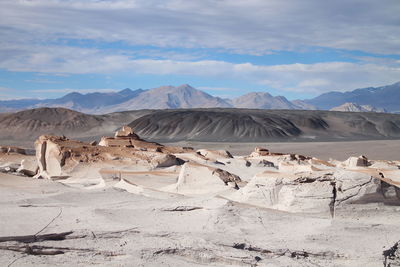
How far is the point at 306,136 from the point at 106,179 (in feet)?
228

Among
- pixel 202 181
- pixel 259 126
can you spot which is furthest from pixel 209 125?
pixel 202 181

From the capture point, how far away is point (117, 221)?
651 centimetres

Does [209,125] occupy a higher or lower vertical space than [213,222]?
higher

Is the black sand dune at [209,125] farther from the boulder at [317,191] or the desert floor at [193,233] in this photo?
the desert floor at [193,233]

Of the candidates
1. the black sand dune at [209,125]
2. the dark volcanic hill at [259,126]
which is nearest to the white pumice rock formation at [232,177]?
the dark volcanic hill at [259,126]

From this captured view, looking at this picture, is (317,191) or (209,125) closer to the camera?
(317,191)

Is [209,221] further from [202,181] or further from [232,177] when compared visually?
[232,177]

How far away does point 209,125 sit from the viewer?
79688mm

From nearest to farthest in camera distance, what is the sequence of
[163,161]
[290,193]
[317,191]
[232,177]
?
[317,191] < [290,193] < [232,177] < [163,161]

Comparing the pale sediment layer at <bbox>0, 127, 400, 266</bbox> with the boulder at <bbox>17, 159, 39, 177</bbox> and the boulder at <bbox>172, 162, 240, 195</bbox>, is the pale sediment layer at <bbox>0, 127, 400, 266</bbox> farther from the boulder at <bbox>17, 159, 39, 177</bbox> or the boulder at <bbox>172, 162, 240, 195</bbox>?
the boulder at <bbox>17, 159, 39, 177</bbox>

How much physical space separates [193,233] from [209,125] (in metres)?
73.5

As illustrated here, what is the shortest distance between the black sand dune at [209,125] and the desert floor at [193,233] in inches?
2518

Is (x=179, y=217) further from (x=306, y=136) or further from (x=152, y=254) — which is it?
(x=306, y=136)

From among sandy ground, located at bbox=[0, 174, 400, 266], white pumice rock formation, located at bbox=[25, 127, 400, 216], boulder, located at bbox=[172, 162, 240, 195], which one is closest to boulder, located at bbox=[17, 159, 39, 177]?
white pumice rock formation, located at bbox=[25, 127, 400, 216]
